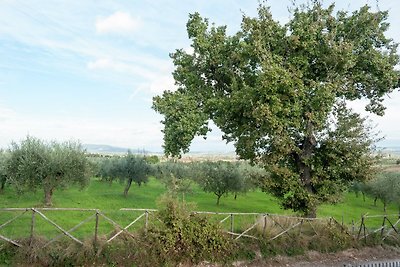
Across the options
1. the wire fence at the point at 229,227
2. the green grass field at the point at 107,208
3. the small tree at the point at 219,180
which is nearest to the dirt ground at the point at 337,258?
the wire fence at the point at 229,227

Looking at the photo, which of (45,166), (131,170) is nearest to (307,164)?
(45,166)

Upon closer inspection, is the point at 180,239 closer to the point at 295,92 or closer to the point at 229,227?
the point at 229,227

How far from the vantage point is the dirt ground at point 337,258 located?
20467 millimetres

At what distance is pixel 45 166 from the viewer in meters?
32.1

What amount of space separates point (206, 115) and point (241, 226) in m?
→ 7.77

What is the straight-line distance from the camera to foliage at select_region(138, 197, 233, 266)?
1773 cm

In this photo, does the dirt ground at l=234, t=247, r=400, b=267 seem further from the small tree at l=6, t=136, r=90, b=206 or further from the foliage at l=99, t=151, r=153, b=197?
the foliage at l=99, t=151, r=153, b=197

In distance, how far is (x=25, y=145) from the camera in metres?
33.6

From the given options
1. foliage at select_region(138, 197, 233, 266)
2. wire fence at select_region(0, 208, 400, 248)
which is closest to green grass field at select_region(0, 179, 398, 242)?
wire fence at select_region(0, 208, 400, 248)

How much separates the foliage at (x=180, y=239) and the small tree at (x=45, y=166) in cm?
1724

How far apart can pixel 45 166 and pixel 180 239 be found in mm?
18492

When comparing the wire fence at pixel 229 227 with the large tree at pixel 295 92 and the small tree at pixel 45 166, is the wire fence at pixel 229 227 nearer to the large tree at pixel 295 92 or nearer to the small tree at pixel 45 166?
the large tree at pixel 295 92

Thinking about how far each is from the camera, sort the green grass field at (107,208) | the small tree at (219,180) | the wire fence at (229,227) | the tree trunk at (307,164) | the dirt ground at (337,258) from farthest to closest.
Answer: the small tree at (219,180) → the tree trunk at (307,164) → the green grass field at (107,208) → the dirt ground at (337,258) → the wire fence at (229,227)

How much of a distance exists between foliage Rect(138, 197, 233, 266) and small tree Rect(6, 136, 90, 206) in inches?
679
